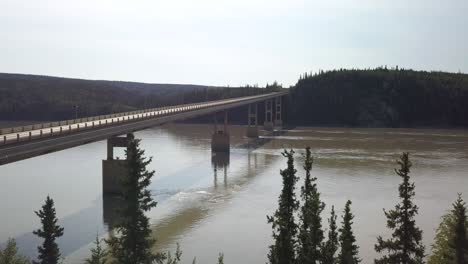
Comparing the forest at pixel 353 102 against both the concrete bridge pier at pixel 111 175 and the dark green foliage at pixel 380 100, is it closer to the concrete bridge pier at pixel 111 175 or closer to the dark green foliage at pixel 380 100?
the dark green foliage at pixel 380 100

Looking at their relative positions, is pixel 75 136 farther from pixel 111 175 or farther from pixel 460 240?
pixel 460 240

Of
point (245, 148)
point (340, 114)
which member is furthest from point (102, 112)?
point (245, 148)

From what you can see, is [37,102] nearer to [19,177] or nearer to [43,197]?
[19,177]

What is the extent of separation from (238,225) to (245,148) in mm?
53372

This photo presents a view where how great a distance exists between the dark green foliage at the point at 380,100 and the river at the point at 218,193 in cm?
6486

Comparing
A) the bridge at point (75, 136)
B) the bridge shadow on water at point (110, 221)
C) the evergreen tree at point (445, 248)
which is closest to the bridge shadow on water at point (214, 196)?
the bridge shadow on water at point (110, 221)

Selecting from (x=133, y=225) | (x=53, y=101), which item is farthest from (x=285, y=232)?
(x=53, y=101)

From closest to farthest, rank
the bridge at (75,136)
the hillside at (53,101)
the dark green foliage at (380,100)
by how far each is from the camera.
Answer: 1. the bridge at (75,136)
2. the dark green foliage at (380,100)
3. the hillside at (53,101)

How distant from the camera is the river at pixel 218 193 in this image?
3123 cm

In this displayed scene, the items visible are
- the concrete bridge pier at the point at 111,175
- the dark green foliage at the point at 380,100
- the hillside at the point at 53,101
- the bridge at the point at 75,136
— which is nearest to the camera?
the bridge at the point at 75,136

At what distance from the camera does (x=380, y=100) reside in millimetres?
154750

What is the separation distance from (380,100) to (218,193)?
4594 inches

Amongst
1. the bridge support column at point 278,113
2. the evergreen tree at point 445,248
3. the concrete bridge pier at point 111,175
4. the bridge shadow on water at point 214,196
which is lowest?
the bridge shadow on water at point 214,196

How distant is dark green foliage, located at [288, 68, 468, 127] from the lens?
148875 millimetres
